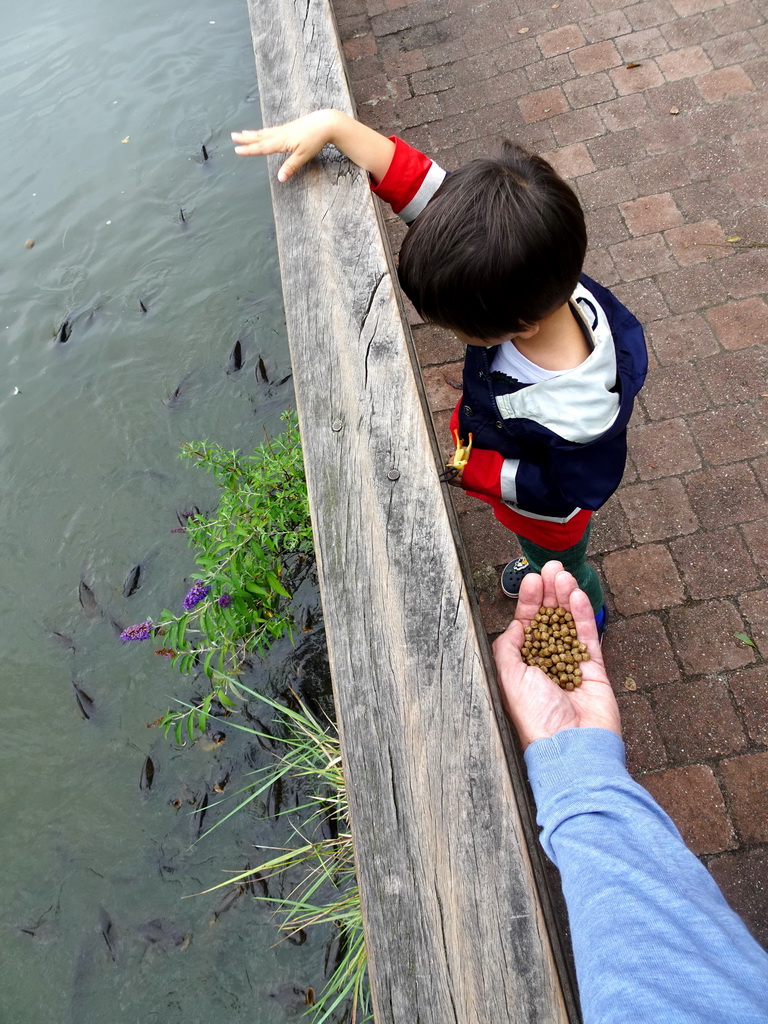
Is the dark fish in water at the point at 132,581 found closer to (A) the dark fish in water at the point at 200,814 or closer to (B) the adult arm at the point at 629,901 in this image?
(A) the dark fish in water at the point at 200,814

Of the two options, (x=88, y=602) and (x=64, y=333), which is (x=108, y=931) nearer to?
(x=88, y=602)

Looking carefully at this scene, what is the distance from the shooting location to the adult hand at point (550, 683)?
1522mm

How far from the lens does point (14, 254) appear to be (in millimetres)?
5301

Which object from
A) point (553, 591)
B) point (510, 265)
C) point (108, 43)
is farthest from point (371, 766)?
point (108, 43)

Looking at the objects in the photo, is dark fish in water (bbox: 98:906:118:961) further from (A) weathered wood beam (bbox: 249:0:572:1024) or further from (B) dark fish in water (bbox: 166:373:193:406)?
(B) dark fish in water (bbox: 166:373:193:406)

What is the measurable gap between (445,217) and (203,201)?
4.19 m

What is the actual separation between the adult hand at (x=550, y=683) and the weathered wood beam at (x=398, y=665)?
100 mm

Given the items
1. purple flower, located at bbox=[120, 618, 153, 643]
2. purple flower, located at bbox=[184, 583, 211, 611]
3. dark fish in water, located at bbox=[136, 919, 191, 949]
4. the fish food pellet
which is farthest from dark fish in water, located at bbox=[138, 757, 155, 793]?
the fish food pellet

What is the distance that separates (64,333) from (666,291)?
3605 millimetres

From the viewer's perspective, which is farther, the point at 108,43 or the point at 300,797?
the point at 108,43

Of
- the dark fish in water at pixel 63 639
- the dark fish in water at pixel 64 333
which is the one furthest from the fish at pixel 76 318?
the dark fish in water at pixel 63 639

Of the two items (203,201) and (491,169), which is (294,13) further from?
(203,201)

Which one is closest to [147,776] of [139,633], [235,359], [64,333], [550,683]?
[139,633]

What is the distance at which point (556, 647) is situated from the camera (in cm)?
172
